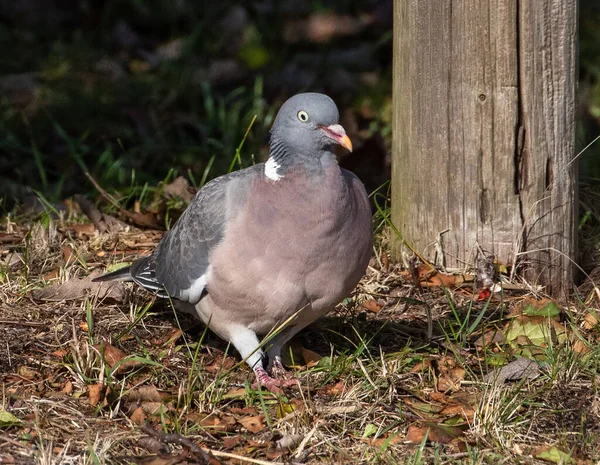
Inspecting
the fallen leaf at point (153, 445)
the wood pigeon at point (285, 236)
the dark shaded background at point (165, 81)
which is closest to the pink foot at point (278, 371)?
the wood pigeon at point (285, 236)

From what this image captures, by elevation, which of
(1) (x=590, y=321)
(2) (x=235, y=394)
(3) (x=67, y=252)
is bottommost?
(1) (x=590, y=321)

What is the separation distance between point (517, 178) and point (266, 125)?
7.81ft

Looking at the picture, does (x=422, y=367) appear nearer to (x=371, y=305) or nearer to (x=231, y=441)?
(x=371, y=305)

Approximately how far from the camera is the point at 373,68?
7520 mm

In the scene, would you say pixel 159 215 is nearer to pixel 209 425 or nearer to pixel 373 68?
pixel 209 425

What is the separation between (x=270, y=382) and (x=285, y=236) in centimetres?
59

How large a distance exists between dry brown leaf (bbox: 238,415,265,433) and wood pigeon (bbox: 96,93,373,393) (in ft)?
0.69

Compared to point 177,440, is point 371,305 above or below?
below

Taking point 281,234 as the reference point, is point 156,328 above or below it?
below

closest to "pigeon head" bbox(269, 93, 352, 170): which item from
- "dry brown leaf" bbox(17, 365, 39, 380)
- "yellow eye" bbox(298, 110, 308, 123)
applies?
"yellow eye" bbox(298, 110, 308, 123)

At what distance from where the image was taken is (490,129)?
4496 mm

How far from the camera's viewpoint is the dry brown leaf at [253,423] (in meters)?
3.59

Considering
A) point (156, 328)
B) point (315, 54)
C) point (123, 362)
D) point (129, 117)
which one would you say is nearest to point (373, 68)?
point (315, 54)

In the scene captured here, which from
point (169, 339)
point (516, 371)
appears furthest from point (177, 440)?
point (516, 371)
